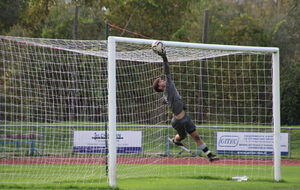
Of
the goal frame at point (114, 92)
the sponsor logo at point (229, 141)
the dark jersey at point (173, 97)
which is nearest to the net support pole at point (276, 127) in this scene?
the goal frame at point (114, 92)

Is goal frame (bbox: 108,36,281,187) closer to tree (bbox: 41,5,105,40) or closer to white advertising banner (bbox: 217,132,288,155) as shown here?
white advertising banner (bbox: 217,132,288,155)

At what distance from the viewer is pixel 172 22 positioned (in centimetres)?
3550

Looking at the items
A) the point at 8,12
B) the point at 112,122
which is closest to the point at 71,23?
the point at 8,12

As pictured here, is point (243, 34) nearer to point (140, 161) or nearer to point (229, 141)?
point (229, 141)

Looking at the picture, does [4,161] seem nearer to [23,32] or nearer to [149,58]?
[149,58]

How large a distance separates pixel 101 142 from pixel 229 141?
5543 mm

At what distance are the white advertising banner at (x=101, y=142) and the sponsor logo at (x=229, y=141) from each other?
3.55 m

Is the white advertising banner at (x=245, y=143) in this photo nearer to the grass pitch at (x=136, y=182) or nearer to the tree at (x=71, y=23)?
the grass pitch at (x=136, y=182)

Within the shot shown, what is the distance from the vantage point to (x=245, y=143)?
19.3 meters

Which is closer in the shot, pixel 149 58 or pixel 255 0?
pixel 149 58

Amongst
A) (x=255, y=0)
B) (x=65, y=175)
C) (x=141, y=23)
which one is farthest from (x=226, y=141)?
(x=255, y=0)

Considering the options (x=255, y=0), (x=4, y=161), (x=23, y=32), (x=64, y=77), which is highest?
(x=255, y=0)

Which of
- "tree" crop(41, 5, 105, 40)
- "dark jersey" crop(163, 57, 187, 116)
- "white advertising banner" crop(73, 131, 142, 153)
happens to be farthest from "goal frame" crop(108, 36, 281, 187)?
"tree" crop(41, 5, 105, 40)

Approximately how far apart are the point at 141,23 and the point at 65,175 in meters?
23.0
